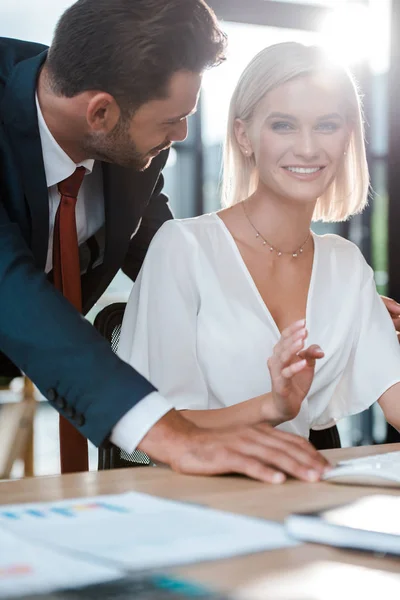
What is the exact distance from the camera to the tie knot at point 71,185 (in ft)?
6.55

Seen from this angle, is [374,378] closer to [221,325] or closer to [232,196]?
[221,325]

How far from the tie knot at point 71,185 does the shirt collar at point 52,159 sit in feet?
0.04

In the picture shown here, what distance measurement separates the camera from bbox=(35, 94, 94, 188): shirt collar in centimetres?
194

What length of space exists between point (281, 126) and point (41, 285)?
79cm

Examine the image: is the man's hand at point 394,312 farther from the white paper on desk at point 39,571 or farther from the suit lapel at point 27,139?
the white paper on desk at point 39,571

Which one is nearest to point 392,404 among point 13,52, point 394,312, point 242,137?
point 394,312

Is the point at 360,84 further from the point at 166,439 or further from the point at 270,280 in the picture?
the point at 166,439

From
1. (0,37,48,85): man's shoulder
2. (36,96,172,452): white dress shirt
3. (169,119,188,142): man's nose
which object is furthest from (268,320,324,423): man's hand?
(0,37,48,85): man's shoulder

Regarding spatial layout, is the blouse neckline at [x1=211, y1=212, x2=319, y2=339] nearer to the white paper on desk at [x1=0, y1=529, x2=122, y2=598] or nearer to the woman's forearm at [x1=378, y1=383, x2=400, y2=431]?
the woman's forearm at [x1=378, y1=383, x2=400, y2=431]

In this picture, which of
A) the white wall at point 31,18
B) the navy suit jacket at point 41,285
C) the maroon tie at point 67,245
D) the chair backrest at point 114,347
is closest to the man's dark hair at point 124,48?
the navy suit jacket at point 41,285

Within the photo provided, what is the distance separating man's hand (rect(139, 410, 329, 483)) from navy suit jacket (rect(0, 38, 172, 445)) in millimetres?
70

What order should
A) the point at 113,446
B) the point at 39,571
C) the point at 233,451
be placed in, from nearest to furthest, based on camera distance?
1. the point at 39,571
2. the point at 233,451
3. the point at 113,446

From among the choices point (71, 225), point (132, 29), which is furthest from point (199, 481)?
point (132, 29)

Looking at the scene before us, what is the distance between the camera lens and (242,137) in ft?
6.56
